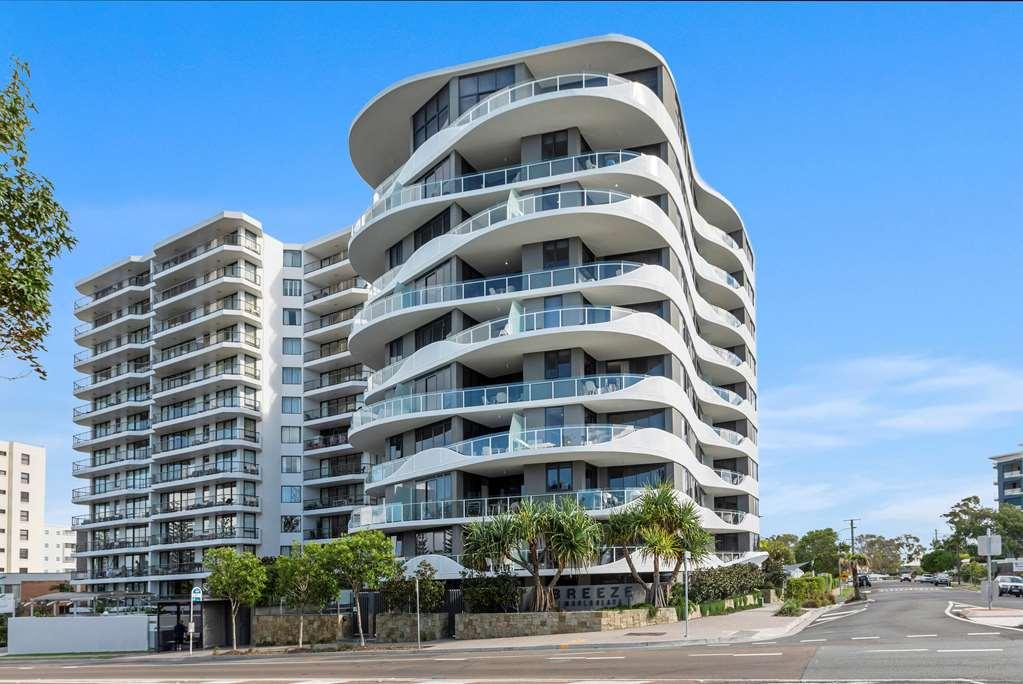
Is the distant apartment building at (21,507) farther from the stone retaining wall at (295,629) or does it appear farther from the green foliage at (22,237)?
the green foliage at (22,237)

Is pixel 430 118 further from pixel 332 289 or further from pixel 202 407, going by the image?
pixel 202 407

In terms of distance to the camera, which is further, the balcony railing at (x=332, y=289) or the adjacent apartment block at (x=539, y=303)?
the balcony railing at (x=332, y=289)

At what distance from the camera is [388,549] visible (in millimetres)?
48375

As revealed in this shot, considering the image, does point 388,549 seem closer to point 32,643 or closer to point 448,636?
point 448,636

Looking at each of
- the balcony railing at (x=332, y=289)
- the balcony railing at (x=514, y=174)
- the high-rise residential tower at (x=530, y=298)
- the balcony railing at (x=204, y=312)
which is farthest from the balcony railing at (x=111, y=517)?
the balcony railing at (x=514, y=174)

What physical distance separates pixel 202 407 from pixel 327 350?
13003 mm

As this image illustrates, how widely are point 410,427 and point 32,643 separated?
2803 cm

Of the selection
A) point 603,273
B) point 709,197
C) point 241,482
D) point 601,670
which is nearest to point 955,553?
point 709,197

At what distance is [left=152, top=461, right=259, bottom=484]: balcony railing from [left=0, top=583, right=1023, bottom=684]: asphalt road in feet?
178

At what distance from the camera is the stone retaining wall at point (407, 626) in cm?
4728

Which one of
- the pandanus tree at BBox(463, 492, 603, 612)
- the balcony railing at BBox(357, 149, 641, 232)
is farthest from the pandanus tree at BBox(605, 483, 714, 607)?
the balcony railing at BBox(357, 149, 641, 232)

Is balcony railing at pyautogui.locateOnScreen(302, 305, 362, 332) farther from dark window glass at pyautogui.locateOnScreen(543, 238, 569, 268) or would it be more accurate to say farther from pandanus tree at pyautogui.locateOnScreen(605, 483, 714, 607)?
pandanus tree at pyautogui.locateOnScreen(605, 483, 714, 607)

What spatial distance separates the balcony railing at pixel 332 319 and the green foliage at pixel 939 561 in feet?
319

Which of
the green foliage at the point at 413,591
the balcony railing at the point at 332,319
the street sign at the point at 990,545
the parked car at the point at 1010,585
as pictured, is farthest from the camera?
the balcony railing at the point at 332,319
